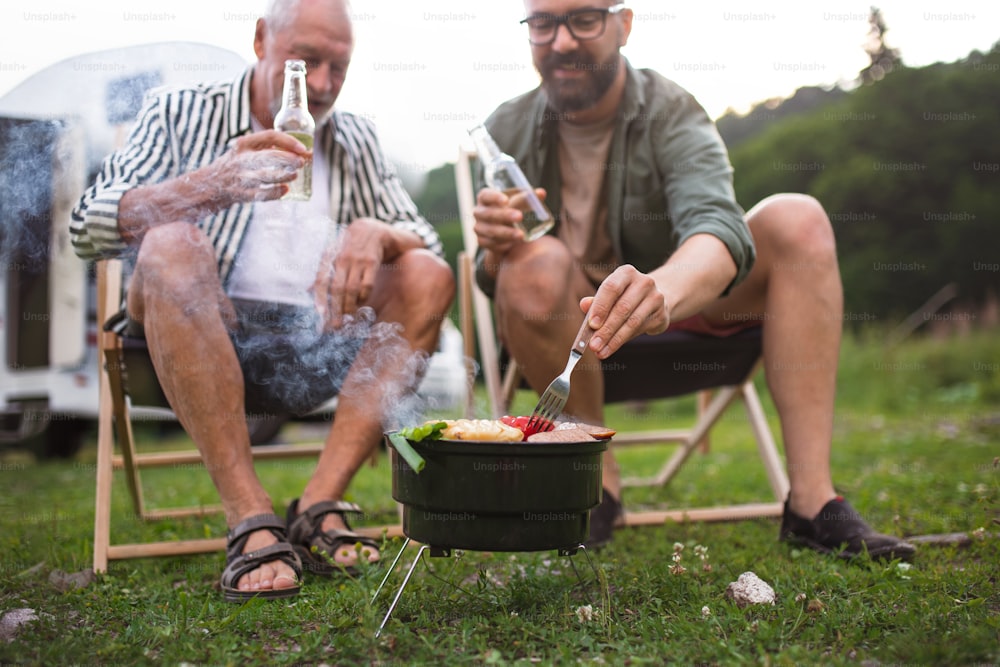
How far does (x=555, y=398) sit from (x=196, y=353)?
104 cm

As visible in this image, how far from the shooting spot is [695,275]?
218 centimetres

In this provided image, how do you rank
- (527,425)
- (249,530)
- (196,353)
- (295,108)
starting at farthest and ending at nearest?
(295,108) → (196,353) → (249,530) → (527,425)

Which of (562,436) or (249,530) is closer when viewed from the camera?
(562,436)

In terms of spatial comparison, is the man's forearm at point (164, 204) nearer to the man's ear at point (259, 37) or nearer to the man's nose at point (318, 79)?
the man's nose at point (318, 79)

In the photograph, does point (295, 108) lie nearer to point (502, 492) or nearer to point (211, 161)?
point (211, 161)

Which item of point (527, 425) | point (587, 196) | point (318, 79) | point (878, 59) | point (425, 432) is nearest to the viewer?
point (425, 432)

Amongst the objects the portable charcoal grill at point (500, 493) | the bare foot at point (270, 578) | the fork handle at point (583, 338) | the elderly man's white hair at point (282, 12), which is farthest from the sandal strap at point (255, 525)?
the elderly man's white hair at point (282, 12)

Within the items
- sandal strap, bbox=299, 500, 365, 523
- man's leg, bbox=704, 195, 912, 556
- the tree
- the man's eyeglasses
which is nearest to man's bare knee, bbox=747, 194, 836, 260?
man's leg, bbox=704, 195, 912, 556

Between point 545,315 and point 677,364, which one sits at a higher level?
point 545,315

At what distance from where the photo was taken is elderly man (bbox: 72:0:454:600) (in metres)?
2.27

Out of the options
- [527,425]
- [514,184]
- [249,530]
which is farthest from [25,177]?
[527,425]

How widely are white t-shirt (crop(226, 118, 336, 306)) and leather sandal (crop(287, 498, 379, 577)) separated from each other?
64 centimetres

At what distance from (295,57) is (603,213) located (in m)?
1.14

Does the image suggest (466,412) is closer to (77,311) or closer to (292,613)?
(292,613)
